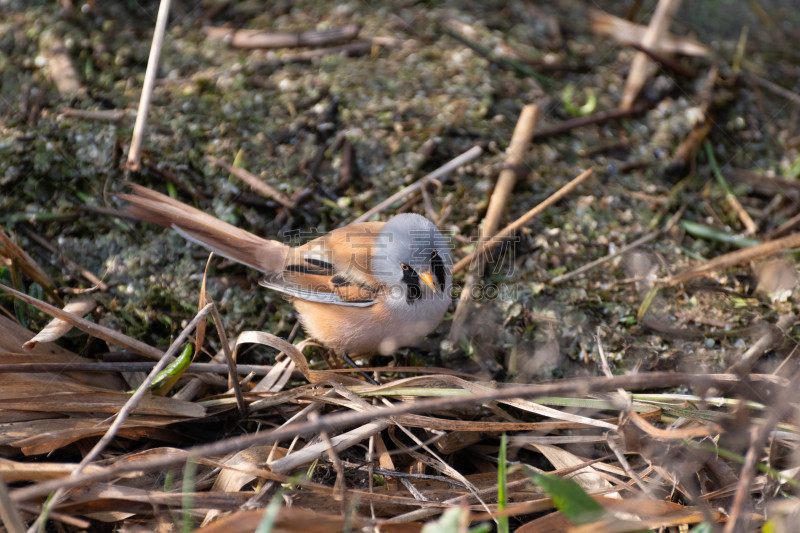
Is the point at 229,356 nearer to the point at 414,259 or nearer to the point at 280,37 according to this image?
the point at 414,259

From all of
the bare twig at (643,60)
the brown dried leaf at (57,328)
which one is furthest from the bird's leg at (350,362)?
the bare twig at (643,60)

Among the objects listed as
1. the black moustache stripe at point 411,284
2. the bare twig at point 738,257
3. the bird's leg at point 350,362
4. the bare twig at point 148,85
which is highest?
the bare twig at point 148,85

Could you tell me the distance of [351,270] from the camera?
12.4ft

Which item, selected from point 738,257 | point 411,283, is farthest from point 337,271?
point 738,257

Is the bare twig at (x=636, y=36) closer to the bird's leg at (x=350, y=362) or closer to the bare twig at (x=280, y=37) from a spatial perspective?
the bare twig at (x=280, y=37)

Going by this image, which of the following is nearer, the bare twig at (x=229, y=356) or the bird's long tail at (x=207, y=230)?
the bare twig at (x=229, y=356)

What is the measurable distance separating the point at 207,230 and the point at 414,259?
1.30 m

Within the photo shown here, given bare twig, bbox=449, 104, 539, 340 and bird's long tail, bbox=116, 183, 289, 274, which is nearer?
bird's long tail, bbox=116, 183, 289, 274

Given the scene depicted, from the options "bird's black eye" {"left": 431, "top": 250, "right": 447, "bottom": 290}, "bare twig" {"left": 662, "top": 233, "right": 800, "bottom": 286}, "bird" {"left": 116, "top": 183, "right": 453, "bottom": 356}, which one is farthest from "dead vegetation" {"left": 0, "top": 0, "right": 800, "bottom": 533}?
"bird's black eye" {"left": 431, "top": 250, "right": 447, "bottom": 290}

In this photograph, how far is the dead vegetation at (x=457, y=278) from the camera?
2580 millimetres

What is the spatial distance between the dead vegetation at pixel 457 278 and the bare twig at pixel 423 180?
0.02 metres

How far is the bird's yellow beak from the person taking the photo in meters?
3.46

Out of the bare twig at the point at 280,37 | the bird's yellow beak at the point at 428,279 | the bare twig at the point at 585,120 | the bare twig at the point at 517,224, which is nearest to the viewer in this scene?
the bird's yellow beak at the point at 428,279

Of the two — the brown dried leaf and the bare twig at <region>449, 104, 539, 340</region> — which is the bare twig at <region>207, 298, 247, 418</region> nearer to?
the brown dried leaf
